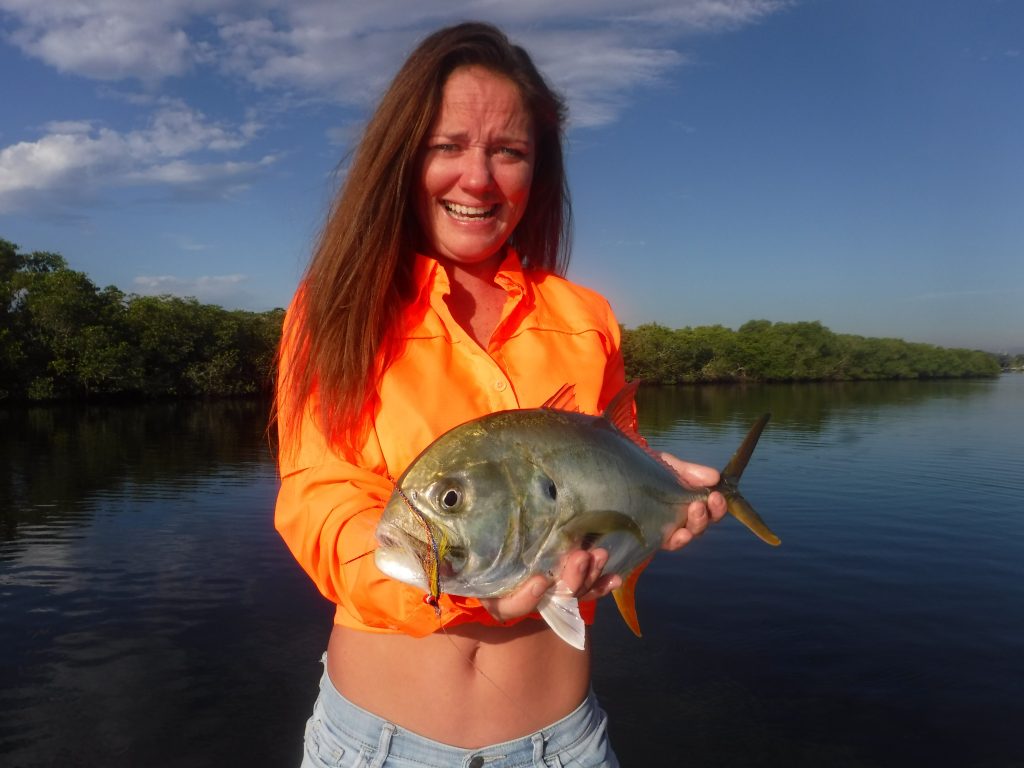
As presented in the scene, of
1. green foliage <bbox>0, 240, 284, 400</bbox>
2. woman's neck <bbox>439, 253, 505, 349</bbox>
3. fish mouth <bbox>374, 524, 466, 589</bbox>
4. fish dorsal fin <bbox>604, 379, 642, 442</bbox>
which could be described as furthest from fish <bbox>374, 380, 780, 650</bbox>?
green foliage <bbox>0, 240, 284, 400</bbox>

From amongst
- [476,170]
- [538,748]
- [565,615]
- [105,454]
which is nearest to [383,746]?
[538,748]

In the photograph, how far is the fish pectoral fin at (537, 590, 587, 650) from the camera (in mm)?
2307

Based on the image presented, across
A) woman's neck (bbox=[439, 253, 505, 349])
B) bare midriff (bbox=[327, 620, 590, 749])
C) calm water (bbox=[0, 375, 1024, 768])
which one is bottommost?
calm water (bbox=[0, 375, 1024, 768])

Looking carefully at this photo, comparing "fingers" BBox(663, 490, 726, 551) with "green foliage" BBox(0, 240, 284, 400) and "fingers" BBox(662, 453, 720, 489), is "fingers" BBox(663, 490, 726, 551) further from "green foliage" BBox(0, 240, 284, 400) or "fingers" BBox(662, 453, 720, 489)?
"green foliage" BBox(0, 240, 284, 400)

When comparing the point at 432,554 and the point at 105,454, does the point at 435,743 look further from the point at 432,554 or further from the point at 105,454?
the point at 105,454

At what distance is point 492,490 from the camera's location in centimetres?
225

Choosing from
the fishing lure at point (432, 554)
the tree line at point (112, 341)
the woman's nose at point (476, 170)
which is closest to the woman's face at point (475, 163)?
the woman's nose at point (476, 170)

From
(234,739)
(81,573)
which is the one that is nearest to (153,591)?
(81,573)

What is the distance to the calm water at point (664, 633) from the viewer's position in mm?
11578

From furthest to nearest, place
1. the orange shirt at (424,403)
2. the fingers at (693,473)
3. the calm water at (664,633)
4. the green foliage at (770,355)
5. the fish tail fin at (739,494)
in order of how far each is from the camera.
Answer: the green foliage at (770,355) → the calm water at (664,633) → the fish tail fin at (739,494) → the fingers at (693,473) → the orange shirt at (424,403)

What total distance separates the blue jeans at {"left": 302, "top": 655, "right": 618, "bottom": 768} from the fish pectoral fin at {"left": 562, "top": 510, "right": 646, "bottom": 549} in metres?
0.86

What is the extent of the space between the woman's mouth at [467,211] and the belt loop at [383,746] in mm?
1927

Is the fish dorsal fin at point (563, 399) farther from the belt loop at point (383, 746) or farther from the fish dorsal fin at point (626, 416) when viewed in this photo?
the belt loop at point (383, 746)

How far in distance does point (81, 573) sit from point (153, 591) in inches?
92.7
